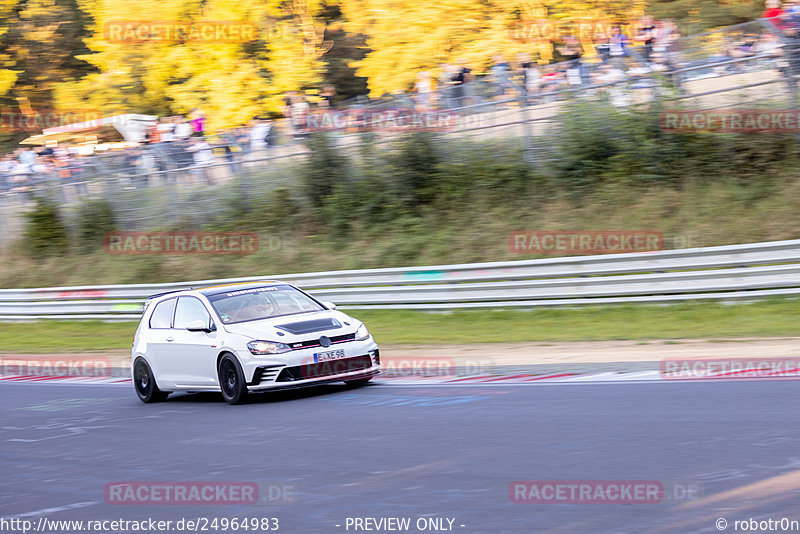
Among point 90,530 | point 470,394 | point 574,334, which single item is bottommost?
point 574,334

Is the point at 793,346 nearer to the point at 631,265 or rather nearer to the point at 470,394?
the point at 470,394

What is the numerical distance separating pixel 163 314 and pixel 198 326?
1.35 m

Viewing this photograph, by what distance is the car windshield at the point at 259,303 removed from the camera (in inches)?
507

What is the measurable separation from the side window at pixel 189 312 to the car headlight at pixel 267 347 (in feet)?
3.76

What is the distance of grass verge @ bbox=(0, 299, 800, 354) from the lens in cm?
1555

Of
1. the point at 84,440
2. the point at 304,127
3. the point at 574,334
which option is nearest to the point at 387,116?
the point at 304,127

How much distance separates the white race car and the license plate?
0.01 meters

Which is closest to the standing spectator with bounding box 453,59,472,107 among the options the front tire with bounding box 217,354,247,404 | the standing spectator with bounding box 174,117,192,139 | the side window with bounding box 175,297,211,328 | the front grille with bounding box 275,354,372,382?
the standing spectator with bounding box 174,117,192,139

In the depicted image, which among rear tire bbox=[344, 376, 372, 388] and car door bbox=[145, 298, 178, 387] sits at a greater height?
car door bbox=[145, 298, 178, 387]

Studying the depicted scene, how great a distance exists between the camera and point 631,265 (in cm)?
1855

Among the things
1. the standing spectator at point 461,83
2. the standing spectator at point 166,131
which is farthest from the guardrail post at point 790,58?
the standing spectator at point 166,131

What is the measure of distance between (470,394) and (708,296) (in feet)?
25.2

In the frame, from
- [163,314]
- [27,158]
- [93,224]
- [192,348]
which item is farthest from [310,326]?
[27,158]

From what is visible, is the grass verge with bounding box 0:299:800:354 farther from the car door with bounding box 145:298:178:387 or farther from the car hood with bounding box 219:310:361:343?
the car door with bounding box 145:298:178:387
